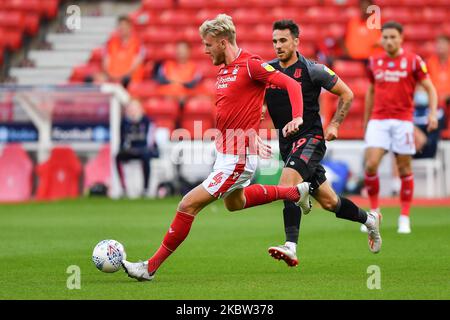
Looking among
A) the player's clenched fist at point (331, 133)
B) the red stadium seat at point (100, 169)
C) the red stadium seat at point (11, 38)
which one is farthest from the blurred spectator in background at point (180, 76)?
the player's clenched fist at point (331, 133)

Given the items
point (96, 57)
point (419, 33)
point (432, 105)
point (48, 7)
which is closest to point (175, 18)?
point (96, 57)

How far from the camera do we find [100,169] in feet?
62.5

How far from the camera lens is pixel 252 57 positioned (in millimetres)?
7809

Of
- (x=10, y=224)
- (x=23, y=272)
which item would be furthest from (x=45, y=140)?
(x=23, y=272)

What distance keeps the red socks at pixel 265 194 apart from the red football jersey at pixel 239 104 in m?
0.37

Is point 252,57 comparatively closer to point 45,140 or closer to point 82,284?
point 82,284

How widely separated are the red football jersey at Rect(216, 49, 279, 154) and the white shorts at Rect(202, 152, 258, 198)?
7 cm

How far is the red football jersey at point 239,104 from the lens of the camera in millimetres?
7707

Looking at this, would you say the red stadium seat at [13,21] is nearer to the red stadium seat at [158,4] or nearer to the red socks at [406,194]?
the red stadium seat at [158,4]

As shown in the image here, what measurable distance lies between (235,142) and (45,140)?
38.7 ft

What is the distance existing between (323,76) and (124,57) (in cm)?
1194

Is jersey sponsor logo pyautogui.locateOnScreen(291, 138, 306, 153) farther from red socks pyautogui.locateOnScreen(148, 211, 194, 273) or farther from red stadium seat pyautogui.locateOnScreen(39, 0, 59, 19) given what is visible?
red stadium seat pyautogui.locateOnScreen(39, 0, 59, 19)

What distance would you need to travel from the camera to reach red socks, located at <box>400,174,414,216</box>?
11.8 m

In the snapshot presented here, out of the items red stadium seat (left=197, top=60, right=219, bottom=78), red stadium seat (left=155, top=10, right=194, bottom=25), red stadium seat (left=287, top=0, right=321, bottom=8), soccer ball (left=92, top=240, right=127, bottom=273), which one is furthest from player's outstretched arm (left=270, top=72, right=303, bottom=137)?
red stadium seat (left=155, top=10, right=194, bottom=25)
